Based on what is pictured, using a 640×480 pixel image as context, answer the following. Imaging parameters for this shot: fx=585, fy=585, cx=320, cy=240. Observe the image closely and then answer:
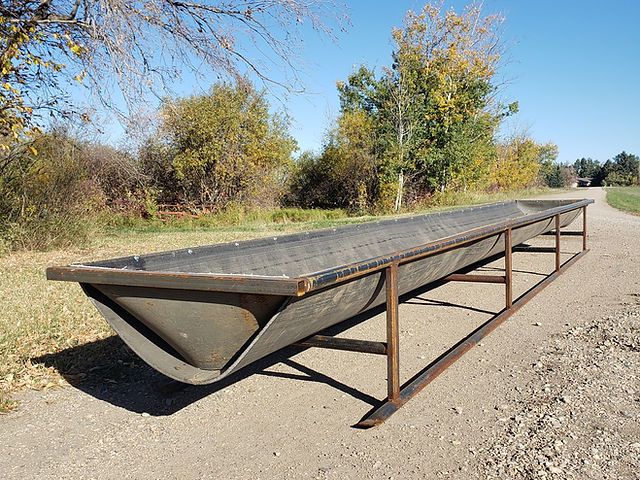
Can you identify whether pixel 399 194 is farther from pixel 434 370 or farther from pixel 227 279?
pixel 227 279

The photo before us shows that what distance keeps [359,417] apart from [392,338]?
0.49 m

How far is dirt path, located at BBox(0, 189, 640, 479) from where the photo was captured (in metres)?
2.74

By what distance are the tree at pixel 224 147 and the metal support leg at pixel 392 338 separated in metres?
17.8

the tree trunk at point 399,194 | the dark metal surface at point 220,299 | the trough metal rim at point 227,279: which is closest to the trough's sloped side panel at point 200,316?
the dark metal surface at point 220,299

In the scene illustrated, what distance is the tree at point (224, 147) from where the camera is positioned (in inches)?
832

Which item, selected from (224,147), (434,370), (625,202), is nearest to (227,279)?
(434,370)

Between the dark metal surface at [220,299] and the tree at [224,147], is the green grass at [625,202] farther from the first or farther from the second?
the dark metal surface at [220,299]

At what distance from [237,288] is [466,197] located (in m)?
23.6

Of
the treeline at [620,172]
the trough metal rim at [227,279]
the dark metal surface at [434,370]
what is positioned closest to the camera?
the trough metal rim at [227,279]

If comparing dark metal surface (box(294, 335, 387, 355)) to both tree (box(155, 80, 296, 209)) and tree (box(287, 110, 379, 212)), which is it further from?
tree (box(287, 110, 379, 212))

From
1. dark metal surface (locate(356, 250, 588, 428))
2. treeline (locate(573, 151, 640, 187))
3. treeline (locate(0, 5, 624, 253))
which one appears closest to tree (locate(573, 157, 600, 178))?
treeline (locate(573, 151, 640, 187))

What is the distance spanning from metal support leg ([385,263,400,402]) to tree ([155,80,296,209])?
58.3 feet

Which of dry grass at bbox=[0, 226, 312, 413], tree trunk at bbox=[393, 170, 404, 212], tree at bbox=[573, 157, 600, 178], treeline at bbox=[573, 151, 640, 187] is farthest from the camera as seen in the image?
tree at bbox=[573, 157, 600, 178]

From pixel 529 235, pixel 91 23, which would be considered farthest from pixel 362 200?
pixel 91 23
